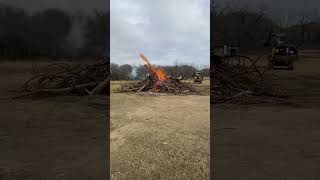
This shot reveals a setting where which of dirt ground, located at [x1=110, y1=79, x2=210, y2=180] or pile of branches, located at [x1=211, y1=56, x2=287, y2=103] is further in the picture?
dirt ground, located at [x1=110, y1=79, x2=210, y2=180]

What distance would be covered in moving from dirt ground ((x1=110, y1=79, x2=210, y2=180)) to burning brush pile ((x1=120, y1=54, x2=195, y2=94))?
0.07 m

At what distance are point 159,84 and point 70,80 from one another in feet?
4.57

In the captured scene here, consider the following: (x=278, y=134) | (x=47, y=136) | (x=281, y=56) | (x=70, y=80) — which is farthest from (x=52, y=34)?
(x=278, y=134)

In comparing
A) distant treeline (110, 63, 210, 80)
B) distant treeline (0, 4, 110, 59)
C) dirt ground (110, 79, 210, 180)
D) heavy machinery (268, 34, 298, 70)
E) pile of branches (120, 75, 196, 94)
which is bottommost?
dirt ground (110, 79, 210, 180)

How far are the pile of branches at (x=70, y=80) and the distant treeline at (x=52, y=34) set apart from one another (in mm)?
103

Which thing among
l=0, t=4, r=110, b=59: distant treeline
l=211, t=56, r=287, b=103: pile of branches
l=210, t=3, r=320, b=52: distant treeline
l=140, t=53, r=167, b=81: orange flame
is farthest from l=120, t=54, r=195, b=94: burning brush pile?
l=210, t=3, r=320, b=52: distant treeline

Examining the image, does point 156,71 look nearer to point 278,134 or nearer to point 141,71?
point 141,71

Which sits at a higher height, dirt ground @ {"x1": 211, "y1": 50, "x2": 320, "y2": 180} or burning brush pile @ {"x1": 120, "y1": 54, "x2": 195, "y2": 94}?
burning brush pile @ {"x1": 120, "y1": 54, "x2": 195, "y2": 94}

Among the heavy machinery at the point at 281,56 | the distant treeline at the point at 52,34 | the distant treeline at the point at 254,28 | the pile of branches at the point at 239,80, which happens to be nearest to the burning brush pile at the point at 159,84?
the pile of branches at the point at 239,80

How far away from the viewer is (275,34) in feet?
11.9

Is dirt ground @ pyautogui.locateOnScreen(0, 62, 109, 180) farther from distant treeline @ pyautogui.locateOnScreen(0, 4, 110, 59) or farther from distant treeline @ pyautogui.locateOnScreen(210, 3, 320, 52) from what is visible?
distant treeline @ pyautogui.locateOnScreen(210, 3, 320, 52)

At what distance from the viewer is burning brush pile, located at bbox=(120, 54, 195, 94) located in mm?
4616

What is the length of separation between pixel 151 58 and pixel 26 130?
60.4 inches

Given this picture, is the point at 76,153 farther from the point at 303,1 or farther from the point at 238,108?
the point at 303,1
